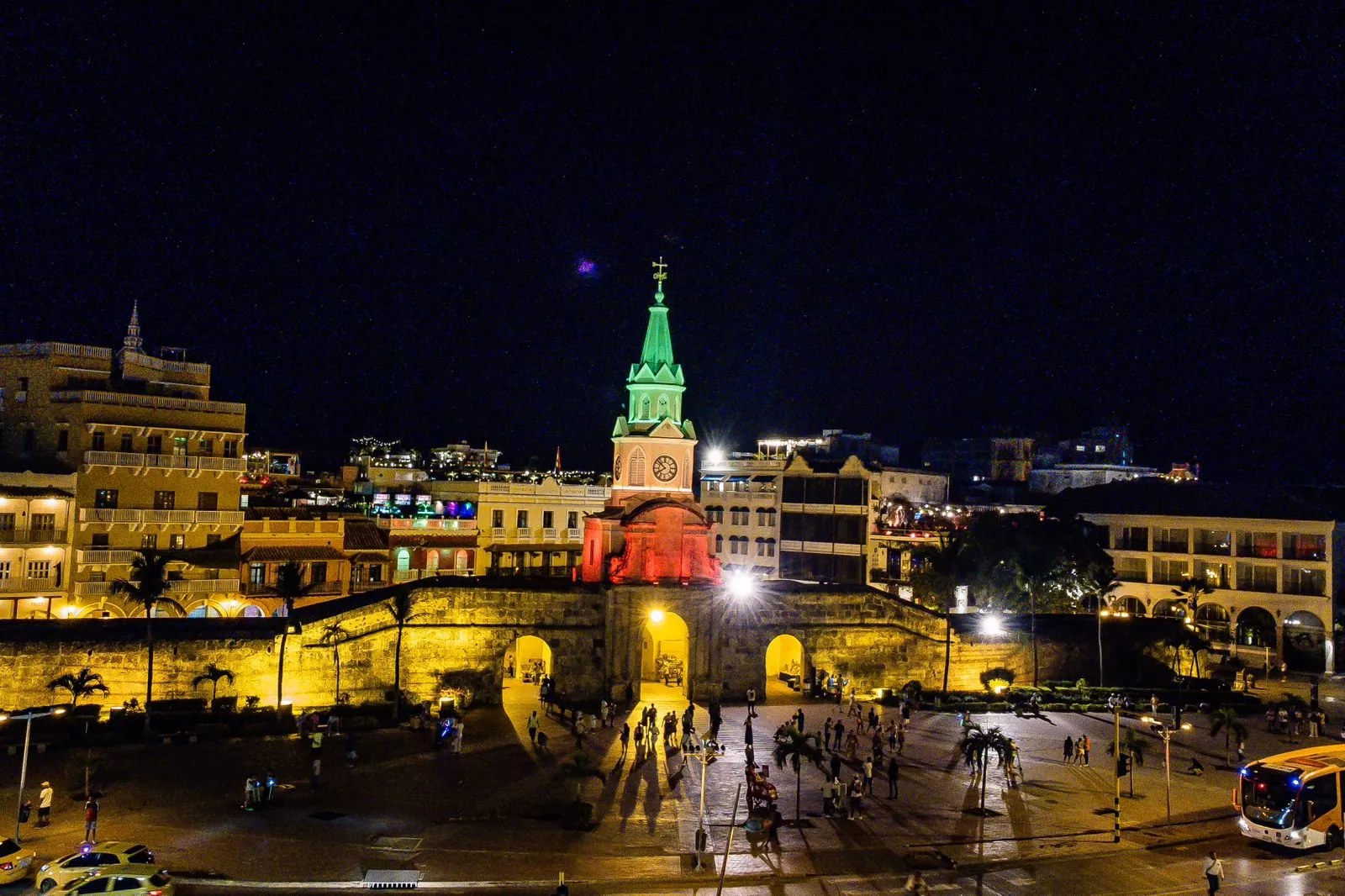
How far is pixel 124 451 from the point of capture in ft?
169

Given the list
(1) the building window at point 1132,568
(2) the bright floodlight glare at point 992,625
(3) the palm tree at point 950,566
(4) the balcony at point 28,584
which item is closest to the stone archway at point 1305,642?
(1) the building window at point 1132,568

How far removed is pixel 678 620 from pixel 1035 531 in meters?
23.9

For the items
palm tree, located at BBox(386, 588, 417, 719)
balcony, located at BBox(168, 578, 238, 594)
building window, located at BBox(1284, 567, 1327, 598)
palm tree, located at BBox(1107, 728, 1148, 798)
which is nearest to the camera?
palm tree, located at BBox(1107, 728, 1148, 798)

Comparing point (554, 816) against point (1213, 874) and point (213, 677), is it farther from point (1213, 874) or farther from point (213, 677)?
point (213, 677)

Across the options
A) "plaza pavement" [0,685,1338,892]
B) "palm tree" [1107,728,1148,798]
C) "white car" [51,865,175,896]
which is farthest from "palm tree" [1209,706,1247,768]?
"white car" [51,865,175,896]

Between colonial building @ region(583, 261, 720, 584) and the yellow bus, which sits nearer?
the yellow bus

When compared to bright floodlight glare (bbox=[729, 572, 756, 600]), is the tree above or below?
below

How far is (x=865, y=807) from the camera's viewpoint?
1268 inches

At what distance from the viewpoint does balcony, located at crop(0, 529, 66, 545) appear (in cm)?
4706

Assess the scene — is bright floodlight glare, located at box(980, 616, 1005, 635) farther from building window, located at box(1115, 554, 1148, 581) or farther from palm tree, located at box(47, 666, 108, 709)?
palm tree, located at box(47, 666, 108, 709)

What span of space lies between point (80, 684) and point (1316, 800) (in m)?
43.2

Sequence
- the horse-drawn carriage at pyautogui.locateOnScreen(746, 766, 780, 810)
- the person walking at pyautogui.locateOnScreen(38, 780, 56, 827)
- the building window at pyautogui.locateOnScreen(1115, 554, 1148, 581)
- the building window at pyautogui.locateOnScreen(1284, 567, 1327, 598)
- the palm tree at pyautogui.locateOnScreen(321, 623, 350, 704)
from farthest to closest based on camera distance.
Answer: the building window at pyautogui.locateOnScreen(1115, 554, 1148, 581)
the building window at pyautogui.locateOnScreen(1284, 567, 1327, 598)
the palm tree at pyautogui.locateOnScreen(321, 623, 350, 704)
the horse-drawn carriage at pyautogui.locateOnScreen(746, 766, 780, 810)
the person walking at pyautogui.locateOnScreen(38, 780, 56, 827)

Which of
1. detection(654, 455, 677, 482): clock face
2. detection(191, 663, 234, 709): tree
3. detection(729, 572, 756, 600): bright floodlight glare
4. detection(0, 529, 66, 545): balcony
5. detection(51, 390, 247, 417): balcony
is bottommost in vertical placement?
detection(191, 663, 234, 709): tree

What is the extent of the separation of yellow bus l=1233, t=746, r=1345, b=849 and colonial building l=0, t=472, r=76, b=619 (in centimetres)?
5200
